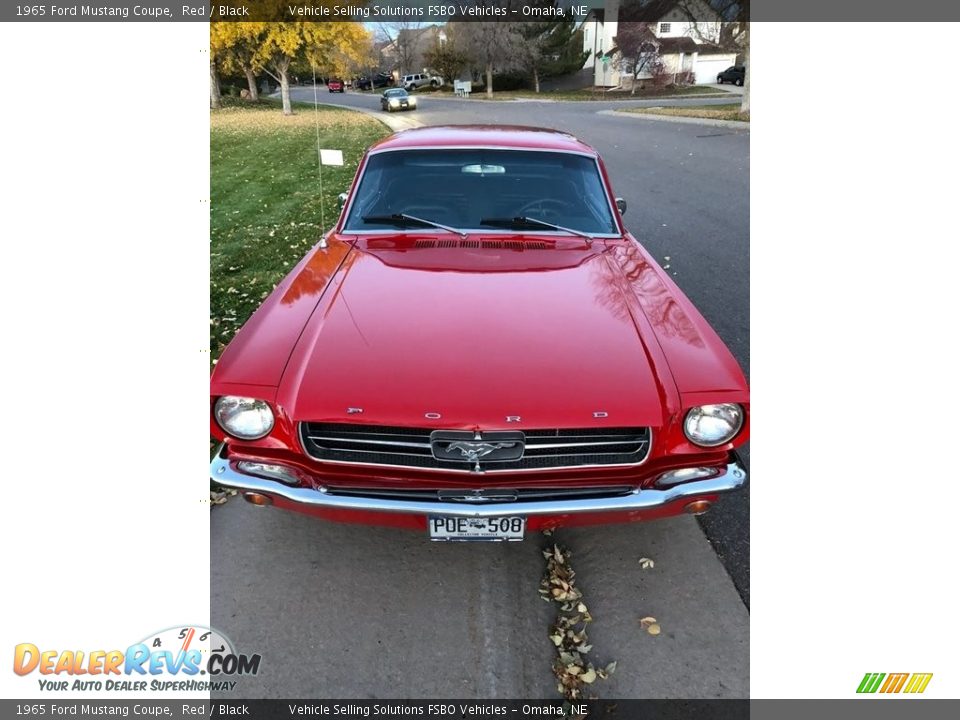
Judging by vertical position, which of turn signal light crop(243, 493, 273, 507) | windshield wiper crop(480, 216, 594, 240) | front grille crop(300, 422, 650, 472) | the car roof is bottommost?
turn signal light crop(243, 493, 273, 507)

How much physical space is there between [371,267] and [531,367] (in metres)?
1.15

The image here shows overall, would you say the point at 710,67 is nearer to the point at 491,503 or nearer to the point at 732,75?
the point at 732,75

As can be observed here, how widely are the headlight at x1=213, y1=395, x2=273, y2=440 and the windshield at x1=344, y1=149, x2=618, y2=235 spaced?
1541 mm

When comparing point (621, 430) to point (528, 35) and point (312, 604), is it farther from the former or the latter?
point (528, 35)

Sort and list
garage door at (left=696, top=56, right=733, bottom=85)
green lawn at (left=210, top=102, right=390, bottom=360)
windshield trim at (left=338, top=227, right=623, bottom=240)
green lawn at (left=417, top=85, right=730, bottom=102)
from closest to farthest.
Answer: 1. windshield trim at (left=338, top=227, right=623, bottom=240)
2. green lawn at (left=210, top=102, right=390, bottom=360)
3. green lawn at (left=417, top=85, right=730, bottom=102)
4. garage door at (left=696, top=56, right=733, bottom=85)

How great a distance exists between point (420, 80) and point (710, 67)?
18097 millimetres

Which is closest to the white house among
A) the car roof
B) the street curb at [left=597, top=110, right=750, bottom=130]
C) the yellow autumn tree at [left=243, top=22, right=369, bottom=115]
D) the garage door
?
the garage door

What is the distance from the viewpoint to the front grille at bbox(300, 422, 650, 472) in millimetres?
2232

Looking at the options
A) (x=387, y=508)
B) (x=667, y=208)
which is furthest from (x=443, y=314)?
(x=667, y=208)

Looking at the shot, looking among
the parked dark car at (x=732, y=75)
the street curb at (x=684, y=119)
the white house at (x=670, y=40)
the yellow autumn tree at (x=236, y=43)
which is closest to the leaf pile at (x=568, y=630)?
the yellow autumn tree at (x=236, y=43)

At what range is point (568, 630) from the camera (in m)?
2.44
